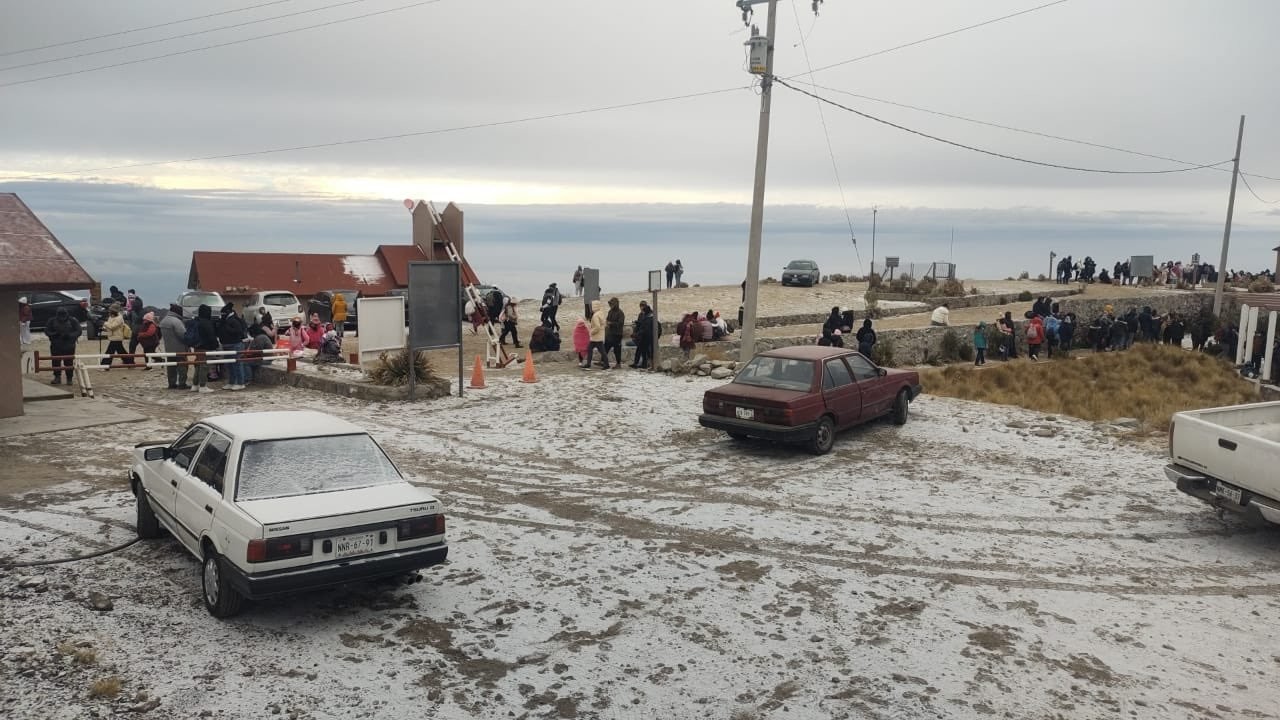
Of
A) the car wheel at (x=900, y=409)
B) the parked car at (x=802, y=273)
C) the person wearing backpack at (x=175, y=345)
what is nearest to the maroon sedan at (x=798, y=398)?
the car wheel at (x=900, y=409)

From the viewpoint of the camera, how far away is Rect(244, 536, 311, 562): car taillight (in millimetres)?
6023

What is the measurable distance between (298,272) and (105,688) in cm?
3703

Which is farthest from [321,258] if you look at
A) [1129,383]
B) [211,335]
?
[1129,383]

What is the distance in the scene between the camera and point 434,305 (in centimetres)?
1645

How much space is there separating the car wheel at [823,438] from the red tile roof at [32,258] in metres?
10.8

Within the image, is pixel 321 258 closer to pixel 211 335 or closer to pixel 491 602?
pixel 211 335

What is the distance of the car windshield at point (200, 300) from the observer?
28.3 m

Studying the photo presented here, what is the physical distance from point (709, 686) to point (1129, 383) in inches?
869

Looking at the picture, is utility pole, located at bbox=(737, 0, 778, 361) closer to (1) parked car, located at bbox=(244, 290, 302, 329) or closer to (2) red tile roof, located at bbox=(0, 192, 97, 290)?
(2) red tile roof, located at bbox=(0, 192, 97, 290)

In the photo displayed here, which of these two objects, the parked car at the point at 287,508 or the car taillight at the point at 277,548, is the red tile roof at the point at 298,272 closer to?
the parked car at the point at 287,508

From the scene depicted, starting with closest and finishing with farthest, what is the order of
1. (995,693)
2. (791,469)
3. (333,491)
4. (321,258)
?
(995,693)
(333,491)
(791,469)
(321,258)

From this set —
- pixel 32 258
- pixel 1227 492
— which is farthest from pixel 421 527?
pixel 32 258

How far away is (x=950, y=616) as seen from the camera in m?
7.06

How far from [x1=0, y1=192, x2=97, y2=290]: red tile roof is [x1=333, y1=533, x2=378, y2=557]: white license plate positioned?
9.09 m
